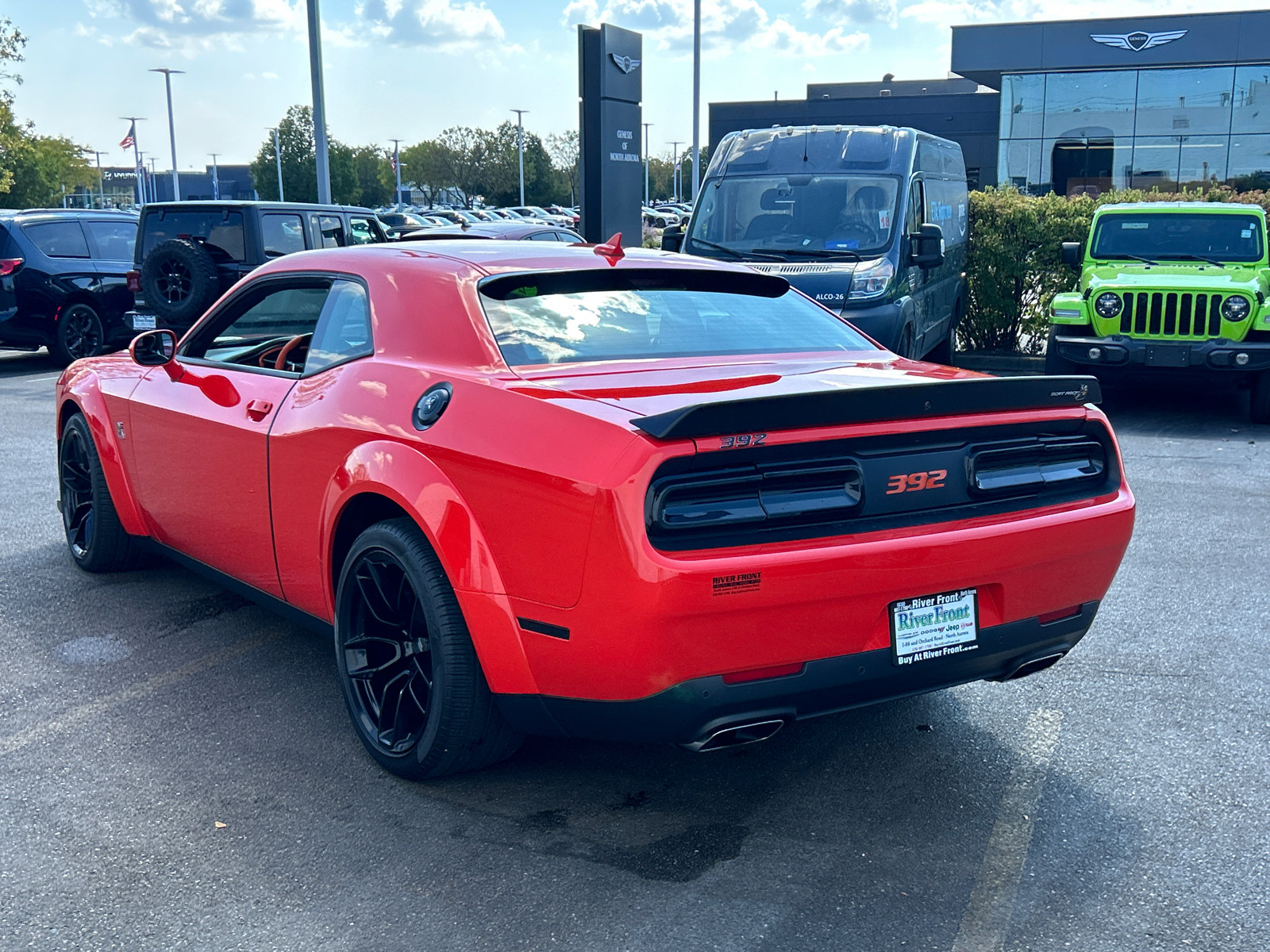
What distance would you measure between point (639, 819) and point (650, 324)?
1588mm

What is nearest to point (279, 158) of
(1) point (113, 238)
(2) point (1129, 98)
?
(2) point (1129, 98)

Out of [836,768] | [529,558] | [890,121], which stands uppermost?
[890,121]

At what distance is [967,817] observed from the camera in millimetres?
3432

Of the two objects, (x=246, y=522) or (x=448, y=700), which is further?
(x=246, y=522)

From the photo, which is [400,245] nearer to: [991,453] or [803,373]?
[803,373]

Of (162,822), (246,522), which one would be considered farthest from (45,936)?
(246,522)

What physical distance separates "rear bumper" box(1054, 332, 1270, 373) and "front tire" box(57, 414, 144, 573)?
8.15m

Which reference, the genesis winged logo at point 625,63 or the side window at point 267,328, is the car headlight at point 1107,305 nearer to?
the genesis winged logo at point 625,63

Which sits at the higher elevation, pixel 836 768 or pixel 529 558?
pixel 529 558

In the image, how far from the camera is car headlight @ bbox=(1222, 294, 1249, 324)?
10398mm

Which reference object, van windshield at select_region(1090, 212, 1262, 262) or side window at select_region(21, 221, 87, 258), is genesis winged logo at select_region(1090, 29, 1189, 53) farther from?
side window at select_region(21, 221, 87, 258)

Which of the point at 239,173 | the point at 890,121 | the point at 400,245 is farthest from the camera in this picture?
the point at 239,173

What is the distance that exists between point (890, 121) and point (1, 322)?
149 ft

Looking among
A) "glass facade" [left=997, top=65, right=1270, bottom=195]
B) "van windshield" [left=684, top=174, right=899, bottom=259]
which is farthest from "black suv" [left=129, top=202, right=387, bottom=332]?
"glass facade" [left=997, top=65, right=1270, bottom=195]
